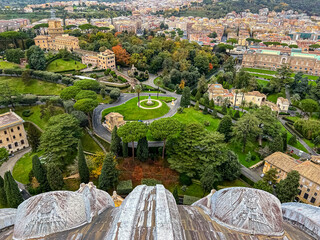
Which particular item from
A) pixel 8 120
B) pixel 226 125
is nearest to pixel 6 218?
pixel 8 120

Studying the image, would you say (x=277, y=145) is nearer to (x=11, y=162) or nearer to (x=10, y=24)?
(x=11, y=162)

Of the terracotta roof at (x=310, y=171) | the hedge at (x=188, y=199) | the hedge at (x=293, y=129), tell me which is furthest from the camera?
the hedge at (x=293, y=129)

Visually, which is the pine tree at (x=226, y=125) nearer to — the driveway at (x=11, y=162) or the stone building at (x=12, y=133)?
the driveway at (x=11, y=162)

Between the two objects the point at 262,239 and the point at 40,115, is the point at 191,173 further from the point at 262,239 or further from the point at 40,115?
the point at 40,115

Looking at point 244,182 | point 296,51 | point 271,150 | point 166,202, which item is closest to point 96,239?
point 166,202

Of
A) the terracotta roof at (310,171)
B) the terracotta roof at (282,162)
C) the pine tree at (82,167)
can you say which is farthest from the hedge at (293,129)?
the pine tree at (82,167)

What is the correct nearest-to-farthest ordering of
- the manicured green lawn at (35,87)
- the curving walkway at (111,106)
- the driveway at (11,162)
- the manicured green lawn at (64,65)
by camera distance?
the driveway at (11,162), the curving walkway at (111,106), the manicured green lawn at (35,87), the manicured green lawn at (64,65)

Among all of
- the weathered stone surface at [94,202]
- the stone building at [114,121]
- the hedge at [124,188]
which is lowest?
the hedge at [124,188]
